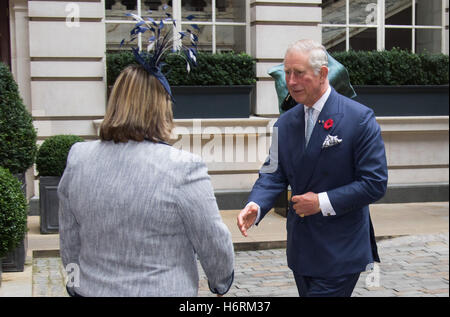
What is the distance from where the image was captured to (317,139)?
3629 mm

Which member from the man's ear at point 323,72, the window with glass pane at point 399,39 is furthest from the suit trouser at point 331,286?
the window with glass pane at point 399,39

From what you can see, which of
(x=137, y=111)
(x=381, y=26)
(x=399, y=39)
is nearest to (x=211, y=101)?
(x=381, y=26)

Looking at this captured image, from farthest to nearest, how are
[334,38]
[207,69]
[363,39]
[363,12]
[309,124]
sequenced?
[363,12]
[363,39]
[334,38]
[207,69]
[309,124]

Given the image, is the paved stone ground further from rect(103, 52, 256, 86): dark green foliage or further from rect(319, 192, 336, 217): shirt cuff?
rect(103, 52, 256, 86): dark green foliage

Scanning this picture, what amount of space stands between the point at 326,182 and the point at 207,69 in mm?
8022

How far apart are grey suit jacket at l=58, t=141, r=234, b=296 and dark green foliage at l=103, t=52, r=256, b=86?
8752 millimetres

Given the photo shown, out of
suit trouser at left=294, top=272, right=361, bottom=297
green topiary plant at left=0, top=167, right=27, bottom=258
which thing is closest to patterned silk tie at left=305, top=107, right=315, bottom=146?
suit trouser at left=294, top=272, right=361, bottom=297

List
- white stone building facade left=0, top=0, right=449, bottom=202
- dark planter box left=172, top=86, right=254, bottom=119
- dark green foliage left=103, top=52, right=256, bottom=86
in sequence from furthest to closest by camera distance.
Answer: dark planter box left=172, top=86, right=254, bottom=119
dark green foliage left=103, top=52, right=256, bottom=86
white stone building facade left=0, top=0, right=449, bottom=202

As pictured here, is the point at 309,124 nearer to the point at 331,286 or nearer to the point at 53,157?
the point at 331,286

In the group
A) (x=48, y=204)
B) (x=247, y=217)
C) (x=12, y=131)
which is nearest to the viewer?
(x=247, y=217)

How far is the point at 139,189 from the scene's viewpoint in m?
2.47

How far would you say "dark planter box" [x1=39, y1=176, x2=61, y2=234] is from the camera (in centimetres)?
927

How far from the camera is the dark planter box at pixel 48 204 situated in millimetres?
9273
